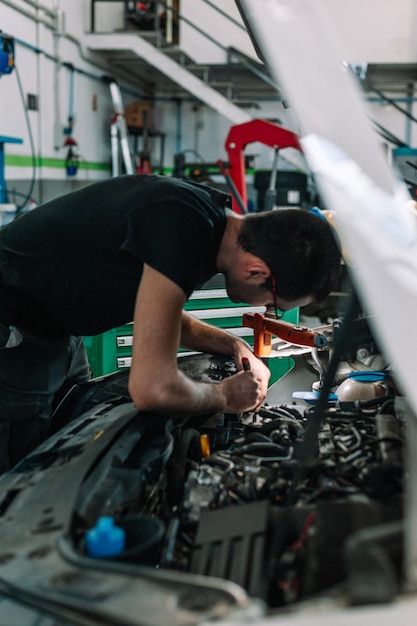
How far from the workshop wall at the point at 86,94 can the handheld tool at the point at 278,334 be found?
2288 mm

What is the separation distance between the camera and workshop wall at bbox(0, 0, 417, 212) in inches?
248

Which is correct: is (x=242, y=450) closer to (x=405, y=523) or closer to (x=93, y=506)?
(x=93, y=506)

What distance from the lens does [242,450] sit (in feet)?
5.02

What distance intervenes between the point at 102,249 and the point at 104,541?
89 centimetres

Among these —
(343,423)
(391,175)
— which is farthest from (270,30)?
(343,423)

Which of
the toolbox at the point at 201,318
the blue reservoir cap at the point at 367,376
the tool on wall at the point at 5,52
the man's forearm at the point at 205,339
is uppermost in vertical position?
the tool on wall at the point at 5,52

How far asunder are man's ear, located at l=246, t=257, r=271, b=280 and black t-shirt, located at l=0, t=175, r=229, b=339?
108mm

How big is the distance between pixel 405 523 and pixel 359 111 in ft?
2.08

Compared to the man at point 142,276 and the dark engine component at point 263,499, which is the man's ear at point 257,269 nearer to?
the man at point 142,276

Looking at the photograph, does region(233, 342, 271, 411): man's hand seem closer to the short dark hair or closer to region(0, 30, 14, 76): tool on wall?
the short dark hair

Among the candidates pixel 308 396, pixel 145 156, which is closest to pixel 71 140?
A: pixel 145 156

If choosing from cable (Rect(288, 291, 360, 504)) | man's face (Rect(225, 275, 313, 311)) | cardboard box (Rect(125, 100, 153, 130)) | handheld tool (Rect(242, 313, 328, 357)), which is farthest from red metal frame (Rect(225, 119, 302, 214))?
cable (Rect(288, 291, 360, 504))

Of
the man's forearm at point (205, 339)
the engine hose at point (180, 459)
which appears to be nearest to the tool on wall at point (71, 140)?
the man's forearm at point (205, 339)

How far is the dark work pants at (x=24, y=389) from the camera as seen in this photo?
6.52ft
